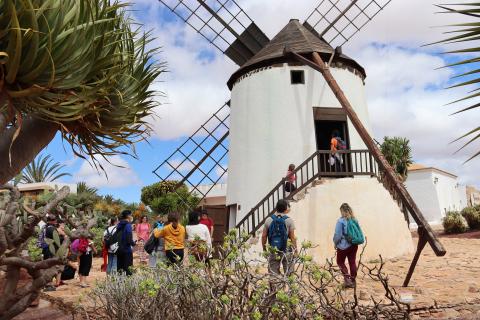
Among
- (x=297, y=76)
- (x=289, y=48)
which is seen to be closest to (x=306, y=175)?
(x=297, y=76)

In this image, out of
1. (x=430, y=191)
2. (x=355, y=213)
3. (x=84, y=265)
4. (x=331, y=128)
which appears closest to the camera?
(x=84, y=265)

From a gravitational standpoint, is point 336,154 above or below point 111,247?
above

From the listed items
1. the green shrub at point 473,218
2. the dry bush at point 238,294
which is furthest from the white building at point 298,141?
the green shrub at point 473,218

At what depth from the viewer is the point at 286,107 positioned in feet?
40.3

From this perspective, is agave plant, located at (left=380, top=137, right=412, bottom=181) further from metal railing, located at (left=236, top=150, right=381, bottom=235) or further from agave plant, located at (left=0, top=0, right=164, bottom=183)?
agave plant, located at (left=0, top=0, right=164, bottom=183)

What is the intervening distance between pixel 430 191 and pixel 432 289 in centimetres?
2964

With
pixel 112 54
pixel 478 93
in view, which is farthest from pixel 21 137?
pixel 478 93

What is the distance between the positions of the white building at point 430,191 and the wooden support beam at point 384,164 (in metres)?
24.9

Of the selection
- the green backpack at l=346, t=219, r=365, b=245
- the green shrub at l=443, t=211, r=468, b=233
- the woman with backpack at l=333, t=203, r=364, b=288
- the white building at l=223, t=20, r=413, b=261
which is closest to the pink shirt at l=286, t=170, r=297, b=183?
the white building at l=223, t=20, r=413, b=261

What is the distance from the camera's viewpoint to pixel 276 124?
12.2 metres

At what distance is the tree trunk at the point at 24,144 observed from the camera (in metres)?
3.63

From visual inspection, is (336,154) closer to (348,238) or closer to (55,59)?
(348,238)

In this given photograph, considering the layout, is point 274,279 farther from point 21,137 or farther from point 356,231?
point 356,231

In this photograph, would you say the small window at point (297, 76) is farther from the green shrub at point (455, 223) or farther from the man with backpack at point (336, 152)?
the green shrub at point (455, 223)
